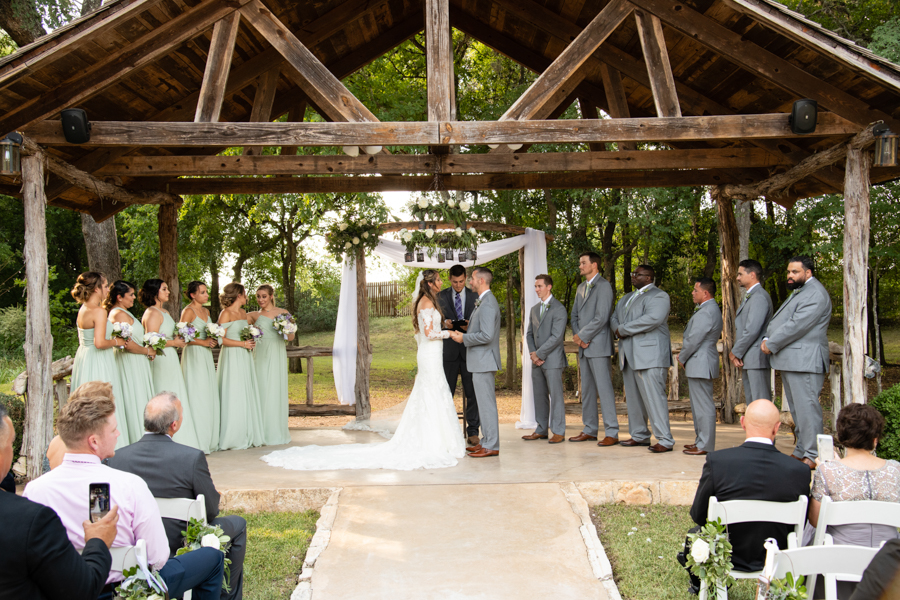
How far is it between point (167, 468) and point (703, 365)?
219 inches

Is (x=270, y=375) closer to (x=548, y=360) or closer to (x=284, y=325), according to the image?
(x=284, y=325)

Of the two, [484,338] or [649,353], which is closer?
[484,338]

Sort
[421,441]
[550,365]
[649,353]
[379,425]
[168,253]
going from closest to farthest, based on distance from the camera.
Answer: [421,441], [649,353], [550,365], [168,253], [379,425]

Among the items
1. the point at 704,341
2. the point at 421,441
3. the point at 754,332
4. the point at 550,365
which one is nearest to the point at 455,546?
the point at 421,441

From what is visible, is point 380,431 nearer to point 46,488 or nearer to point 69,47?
point 69,47

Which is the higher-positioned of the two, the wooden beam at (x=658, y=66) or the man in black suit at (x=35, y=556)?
the wooden beam at (x=658, y=66)

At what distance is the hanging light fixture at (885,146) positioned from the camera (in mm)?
5664

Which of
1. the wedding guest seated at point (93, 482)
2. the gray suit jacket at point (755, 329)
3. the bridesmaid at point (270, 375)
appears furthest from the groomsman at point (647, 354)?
the wedding guest seated at point (93, 482)

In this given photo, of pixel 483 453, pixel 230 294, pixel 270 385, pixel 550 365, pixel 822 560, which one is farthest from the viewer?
pixel 270 385

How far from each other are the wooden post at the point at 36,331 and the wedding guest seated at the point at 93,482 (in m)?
3.51

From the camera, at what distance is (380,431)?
8.91 meters

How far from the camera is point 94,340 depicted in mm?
6520

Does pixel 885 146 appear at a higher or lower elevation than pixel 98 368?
higher

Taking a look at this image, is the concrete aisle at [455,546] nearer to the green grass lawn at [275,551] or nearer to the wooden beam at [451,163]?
the green grass lawn at [275,551]
